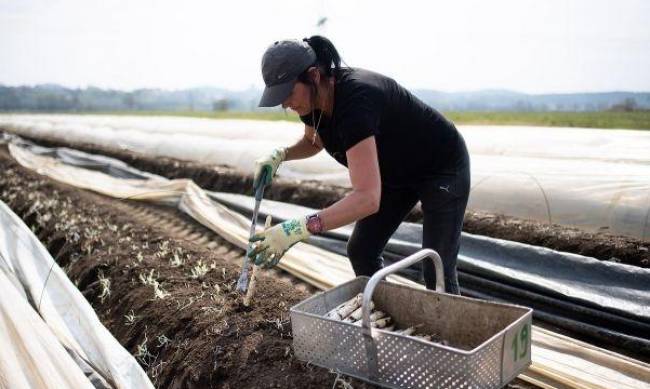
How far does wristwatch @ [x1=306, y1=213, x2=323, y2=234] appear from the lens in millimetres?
2373

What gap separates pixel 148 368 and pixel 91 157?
35.1 ft

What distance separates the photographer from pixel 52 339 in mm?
3168

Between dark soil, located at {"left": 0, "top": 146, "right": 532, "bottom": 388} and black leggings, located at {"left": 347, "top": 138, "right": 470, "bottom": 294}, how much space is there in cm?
55

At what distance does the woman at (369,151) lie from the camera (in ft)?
7.43

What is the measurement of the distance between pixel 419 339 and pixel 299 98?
1.09 metres

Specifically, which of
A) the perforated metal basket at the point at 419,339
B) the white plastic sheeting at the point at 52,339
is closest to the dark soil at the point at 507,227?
the perforated metal basket at the point at 419,339

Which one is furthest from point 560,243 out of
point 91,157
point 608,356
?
point 91,157

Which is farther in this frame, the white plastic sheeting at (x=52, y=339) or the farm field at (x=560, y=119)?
the farm field at (x=560, y=119)

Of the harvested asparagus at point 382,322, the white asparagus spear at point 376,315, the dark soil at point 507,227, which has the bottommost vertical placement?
the dark soil at point 507,227

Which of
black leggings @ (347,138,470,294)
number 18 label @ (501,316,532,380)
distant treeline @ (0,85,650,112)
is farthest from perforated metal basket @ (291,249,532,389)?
distant treeline @ (0,85,650,112)

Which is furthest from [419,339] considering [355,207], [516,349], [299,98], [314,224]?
[299,98]

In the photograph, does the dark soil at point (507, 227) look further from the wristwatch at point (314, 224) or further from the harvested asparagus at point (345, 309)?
the wristwatch at point (314, 224)

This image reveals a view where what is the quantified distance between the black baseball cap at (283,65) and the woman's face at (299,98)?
0.04 metres

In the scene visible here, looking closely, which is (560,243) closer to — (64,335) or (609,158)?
(609,158)
